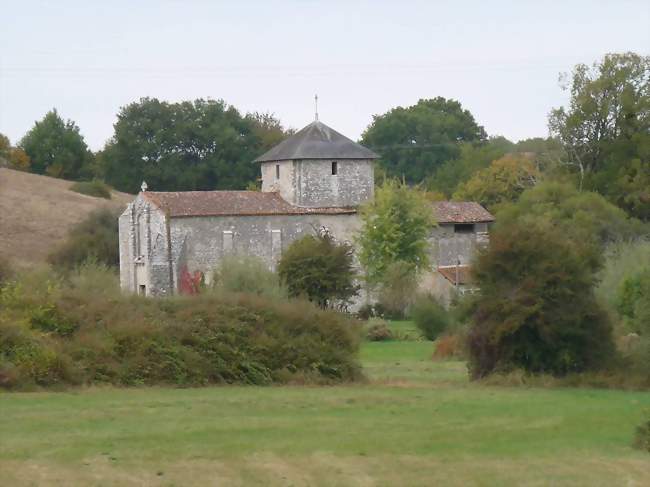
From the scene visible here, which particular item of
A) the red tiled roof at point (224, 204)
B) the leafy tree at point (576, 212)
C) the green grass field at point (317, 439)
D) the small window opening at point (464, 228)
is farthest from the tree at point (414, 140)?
the green grass field at point (317, 439)

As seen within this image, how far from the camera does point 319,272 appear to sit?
56562 mm

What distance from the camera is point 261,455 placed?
17.2m

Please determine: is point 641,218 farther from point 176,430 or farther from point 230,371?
point 176,430

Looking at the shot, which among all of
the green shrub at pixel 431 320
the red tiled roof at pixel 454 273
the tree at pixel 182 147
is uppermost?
the tree at pixel 182 147

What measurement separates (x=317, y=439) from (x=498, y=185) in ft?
254

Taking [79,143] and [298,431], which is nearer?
[298,431]

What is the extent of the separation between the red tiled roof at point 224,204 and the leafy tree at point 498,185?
25.1m

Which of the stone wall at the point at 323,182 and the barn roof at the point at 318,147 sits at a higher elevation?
the barn roof at the point at 318,147

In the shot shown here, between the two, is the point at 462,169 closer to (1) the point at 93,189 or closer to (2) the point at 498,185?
(2) the point at 498,185

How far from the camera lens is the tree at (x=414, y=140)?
130250 mm

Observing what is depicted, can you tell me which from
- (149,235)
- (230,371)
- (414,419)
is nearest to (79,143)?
(149,235)

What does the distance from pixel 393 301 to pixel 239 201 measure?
9.58 metres

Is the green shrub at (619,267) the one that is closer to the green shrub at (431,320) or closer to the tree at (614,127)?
the green shrub at (431,320)

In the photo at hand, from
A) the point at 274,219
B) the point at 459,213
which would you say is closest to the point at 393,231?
the point at 274,219
